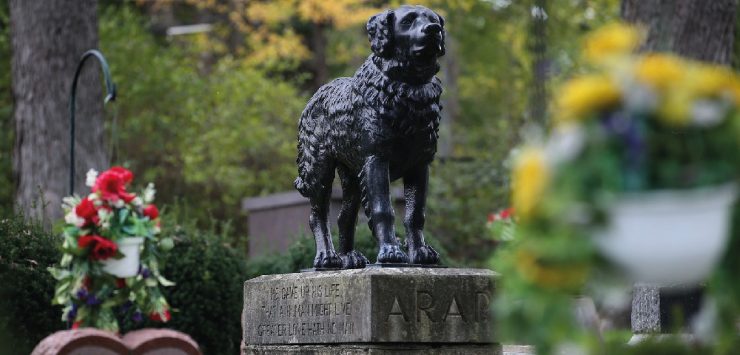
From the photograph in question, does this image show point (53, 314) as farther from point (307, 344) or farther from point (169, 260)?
point (307, 344)

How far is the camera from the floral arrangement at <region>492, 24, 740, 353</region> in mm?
2623

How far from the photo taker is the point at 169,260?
11375 mm

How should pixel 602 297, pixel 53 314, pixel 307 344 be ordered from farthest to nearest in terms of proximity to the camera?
1. pixel 53 314
2. pixel 307 344
3. pixel 602 297


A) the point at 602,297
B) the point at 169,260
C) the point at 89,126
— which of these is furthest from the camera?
the point at 89,126

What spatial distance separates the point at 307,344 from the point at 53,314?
13.8 feet

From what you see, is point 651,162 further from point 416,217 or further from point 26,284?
point 26,284

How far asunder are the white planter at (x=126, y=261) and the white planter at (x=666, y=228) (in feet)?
21.4

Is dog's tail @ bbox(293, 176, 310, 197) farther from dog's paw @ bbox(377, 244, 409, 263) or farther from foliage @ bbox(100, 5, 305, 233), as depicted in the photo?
foliage @ bbox(100, 5, 305, 233)

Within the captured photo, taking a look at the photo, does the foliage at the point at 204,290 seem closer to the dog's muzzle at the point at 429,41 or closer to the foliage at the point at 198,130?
the dog's muzzle at the point at 429,41

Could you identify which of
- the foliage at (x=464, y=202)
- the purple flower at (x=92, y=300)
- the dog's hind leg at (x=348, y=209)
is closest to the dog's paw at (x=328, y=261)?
the dog's hind leg at (x=348, y=209)

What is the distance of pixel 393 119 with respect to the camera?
6.55 meters

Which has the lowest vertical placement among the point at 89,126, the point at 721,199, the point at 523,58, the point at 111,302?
the point at 721,199

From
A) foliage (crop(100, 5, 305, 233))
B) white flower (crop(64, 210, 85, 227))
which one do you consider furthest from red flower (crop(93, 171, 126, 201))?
foliage (crop(100, 5, 305, 233))

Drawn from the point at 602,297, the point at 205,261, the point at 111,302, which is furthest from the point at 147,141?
the point at 602,297
